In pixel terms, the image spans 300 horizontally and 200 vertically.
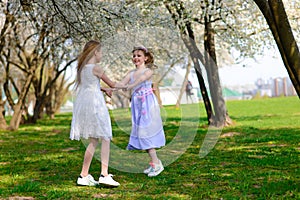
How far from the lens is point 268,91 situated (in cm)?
7425

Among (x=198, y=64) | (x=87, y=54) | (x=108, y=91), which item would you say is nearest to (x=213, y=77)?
(x=198, y=64)

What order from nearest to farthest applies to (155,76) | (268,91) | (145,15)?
(155,76) → (145,15) → (268,91)

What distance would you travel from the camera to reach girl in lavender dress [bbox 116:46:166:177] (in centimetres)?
670

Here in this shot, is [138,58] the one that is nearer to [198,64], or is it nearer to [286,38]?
[286,38]

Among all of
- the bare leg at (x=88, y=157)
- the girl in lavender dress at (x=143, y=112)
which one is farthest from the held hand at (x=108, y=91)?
the bare leg at (x=88, y=157)

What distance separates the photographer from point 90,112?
6012 mm

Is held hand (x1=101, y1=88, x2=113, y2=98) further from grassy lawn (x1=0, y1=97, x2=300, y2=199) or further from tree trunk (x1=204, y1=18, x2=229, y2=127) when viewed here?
tree trunk (x1=204, y1=18, x2=229, y2=127)

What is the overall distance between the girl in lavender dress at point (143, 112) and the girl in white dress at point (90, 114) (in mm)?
634

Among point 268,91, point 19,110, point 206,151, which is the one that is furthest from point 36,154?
point 268,91

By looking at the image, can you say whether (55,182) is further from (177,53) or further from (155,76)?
(177,53)

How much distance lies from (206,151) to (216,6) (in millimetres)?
6803

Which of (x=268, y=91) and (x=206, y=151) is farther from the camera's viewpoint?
(x=268, y=91)

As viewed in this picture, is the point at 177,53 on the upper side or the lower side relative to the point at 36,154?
upper

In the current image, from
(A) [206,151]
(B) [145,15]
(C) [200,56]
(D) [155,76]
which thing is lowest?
(A) [206,151]
